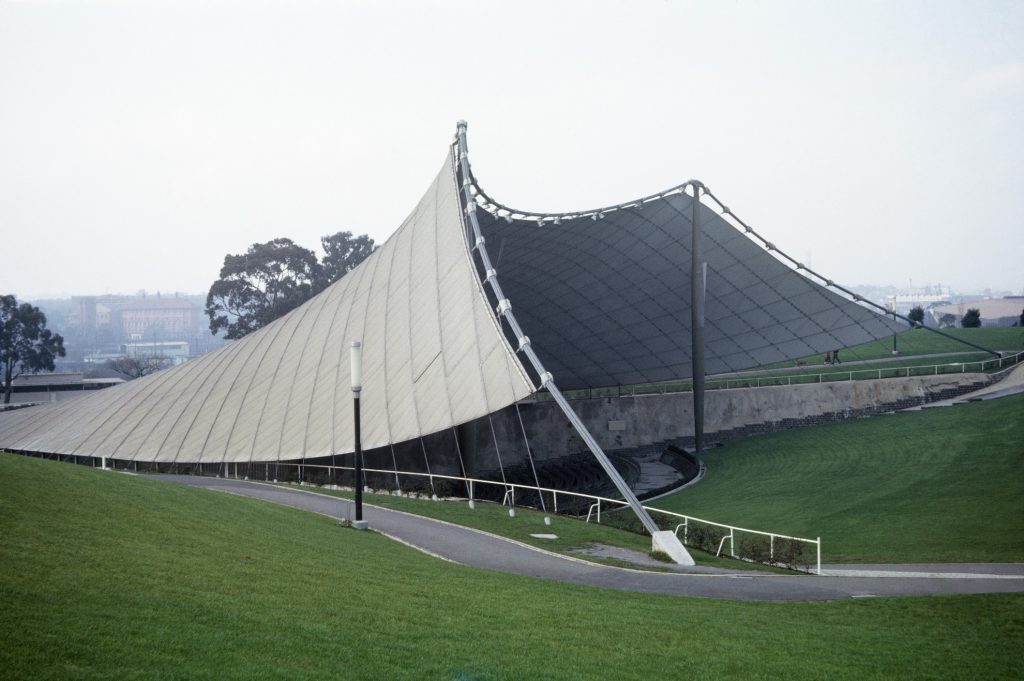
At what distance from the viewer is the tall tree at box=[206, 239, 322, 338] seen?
97.4 metres

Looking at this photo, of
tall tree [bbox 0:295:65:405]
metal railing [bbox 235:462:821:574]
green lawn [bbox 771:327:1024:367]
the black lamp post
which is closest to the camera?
the black lamp post

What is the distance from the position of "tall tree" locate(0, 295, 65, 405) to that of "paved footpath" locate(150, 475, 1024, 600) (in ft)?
253

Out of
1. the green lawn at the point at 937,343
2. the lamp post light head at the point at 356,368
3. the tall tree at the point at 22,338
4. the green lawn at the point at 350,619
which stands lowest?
the green lawn at the point at 350,619

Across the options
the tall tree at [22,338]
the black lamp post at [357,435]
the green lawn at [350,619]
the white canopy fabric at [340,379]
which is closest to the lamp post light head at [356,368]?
the black lamp post at [357,435]

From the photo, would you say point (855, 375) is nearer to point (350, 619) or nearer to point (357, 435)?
point (357, 435)

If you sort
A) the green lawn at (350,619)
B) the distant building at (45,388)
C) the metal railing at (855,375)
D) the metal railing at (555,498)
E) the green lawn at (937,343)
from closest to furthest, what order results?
the green lawn at (350,619) < the metal railing at (555,498) < the metal railing at (855,375) < the green lawn at (937,343) < the distant building at (45,388)

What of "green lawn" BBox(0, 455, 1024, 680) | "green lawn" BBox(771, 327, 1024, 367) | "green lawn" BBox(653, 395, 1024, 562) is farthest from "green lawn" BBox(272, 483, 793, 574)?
"green lawn" BBox(771, 327, 1024, 367)

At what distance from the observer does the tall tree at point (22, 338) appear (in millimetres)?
86312

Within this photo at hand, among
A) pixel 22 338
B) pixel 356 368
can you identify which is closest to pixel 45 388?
pixel 22 338

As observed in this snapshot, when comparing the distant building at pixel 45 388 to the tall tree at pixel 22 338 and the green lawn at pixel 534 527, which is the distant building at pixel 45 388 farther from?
the green lawn at pixel 534 527

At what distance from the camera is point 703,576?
52.2ft

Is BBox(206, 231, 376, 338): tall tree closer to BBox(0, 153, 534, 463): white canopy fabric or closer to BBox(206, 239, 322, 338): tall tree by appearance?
BBox(206, 239, 322, 338): tall tree

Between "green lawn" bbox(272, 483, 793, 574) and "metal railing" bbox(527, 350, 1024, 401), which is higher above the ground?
"metal railing" bbox(527, 350, 1024, 401)

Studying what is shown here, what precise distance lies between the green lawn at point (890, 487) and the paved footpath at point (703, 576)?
105 inches
